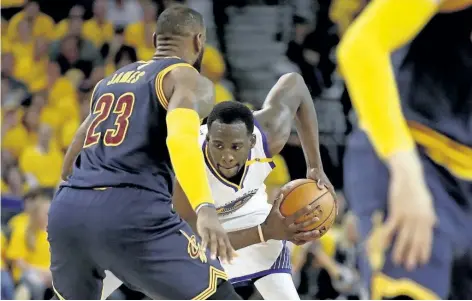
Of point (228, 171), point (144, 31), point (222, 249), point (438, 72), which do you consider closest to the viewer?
point (222, 249)

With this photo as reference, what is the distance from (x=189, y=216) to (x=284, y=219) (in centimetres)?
51

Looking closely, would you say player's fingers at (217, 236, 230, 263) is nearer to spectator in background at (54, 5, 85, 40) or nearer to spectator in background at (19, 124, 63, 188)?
spectator in background at (19, 124, 63, 188)

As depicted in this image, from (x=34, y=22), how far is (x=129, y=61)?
1.32 m

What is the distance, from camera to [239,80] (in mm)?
7766

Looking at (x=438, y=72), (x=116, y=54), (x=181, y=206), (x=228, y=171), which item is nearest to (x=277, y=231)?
(x=228, y=171)

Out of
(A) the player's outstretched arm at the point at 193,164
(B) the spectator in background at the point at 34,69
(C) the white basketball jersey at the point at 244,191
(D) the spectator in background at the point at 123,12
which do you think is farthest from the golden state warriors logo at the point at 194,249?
(D) the spectator in background at the point at 123,12

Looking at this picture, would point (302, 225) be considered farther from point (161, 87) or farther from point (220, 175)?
point (161, 87)

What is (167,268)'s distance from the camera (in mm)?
2945

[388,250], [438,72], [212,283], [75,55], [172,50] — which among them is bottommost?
[75,55]

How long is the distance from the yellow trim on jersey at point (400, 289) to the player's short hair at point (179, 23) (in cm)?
119

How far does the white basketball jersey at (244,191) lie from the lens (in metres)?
3.91

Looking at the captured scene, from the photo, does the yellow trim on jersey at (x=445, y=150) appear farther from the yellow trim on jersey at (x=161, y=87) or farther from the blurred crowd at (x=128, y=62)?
the blurred crowd at (x=128, y=62)

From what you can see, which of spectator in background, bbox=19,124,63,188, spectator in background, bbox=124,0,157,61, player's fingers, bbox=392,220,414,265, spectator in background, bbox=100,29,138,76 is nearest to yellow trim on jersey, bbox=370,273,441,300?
player's fingers, bbox=392,220,414,265

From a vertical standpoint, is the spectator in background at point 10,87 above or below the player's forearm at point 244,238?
below
